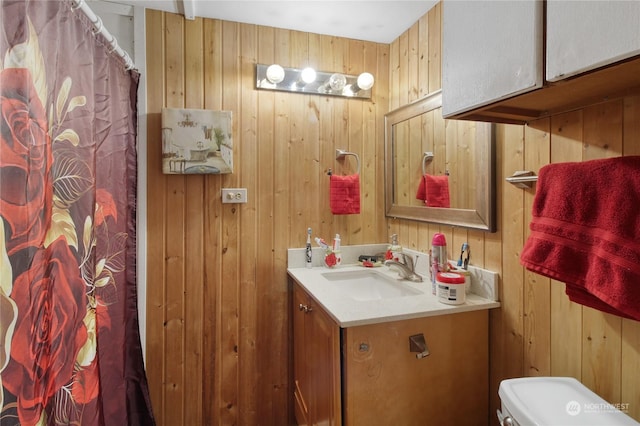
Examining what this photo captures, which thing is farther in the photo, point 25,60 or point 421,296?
point 421,296

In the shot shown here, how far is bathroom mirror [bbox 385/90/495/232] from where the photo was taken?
4.56ft

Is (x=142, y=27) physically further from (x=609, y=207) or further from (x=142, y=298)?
(x=609, y=207)

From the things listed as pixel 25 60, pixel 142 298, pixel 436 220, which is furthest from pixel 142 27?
pixel 436 220

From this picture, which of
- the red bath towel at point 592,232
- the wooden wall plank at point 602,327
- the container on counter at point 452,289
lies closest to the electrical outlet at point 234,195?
the container on counter at point 452,289

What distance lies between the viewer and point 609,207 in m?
0.83

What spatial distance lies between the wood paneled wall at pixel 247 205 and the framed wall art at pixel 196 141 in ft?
0.32

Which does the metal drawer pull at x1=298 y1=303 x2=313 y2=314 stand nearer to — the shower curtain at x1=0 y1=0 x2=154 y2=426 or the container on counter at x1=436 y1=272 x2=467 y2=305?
the container on counter at x1=436 y1=272 x2=467 y2=305

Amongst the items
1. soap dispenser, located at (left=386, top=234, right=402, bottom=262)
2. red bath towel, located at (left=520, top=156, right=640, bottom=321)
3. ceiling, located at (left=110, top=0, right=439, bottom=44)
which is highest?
ceiling, located at (left=110, top=0, right=439, bottom=44)

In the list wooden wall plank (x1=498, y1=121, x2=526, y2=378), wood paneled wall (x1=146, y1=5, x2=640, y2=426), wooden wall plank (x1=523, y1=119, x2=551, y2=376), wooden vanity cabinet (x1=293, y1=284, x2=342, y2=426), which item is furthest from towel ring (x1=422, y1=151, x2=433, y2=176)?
wooden vanity cabinet (x1=293, y1=284, x2=342, y2=426)

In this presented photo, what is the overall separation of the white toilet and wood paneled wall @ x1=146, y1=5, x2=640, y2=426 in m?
0.63

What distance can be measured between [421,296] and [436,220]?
1.42ft

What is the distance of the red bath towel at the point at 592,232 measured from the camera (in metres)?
0.77

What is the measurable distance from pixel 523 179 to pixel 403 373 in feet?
2.68

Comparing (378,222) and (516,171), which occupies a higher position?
(516,171)
